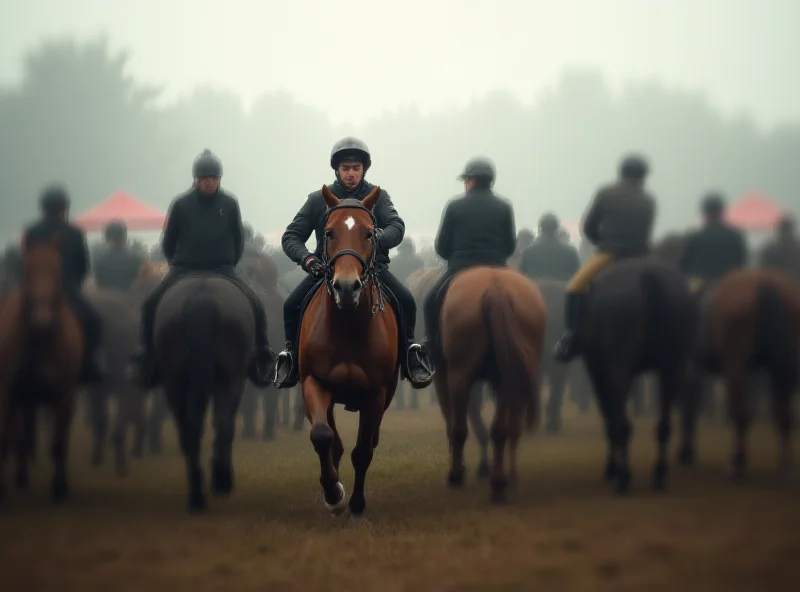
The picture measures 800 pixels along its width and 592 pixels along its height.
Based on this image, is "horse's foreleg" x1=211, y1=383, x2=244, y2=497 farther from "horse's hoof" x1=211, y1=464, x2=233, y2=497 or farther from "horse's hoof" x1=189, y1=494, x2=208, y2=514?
"horse's hoof" x1=189, y1=494, x2=208, y2=514

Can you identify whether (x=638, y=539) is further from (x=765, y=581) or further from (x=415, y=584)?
(x=415, y=584)

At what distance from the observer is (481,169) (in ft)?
34.1

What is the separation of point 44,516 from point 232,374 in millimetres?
2113

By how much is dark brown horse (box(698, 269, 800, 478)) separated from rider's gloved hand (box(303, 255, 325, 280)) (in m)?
3.66

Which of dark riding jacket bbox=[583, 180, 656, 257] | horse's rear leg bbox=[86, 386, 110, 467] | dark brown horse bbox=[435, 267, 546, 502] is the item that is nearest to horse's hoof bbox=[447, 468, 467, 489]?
dark brown horse bbox=[435, 267, 546, 502]

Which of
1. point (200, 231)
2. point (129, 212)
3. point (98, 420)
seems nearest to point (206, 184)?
point (200, 231)

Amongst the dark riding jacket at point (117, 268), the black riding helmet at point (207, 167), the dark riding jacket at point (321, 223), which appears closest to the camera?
the dark riding jacket at point (321, 223)

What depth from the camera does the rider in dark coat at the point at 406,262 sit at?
75.7ft

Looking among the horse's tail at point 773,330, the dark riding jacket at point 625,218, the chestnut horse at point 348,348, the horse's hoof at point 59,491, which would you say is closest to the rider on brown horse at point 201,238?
the horse's hoof at point 59,491

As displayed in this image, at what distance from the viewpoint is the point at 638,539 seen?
649 cm

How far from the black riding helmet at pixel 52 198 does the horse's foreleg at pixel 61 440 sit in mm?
1926

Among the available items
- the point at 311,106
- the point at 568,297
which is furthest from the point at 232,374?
the point at 311,106

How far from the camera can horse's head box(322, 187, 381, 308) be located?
22.5 ft

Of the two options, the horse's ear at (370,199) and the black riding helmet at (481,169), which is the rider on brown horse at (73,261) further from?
the black riding helmet at (481,169)
